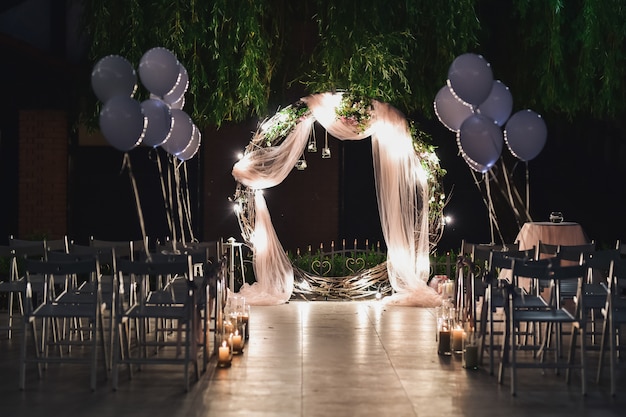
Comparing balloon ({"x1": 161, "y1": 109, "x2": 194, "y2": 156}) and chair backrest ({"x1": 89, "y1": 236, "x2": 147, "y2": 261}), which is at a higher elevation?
balloon ({"x1": 161, "y1": 109, "x2": 194, "y2": 156})

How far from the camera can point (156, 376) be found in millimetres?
8367

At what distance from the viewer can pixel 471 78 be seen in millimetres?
9211

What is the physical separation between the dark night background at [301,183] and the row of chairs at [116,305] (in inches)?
223

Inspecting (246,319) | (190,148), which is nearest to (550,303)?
(246,319)

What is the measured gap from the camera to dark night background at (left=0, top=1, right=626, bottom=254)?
55.1 ft

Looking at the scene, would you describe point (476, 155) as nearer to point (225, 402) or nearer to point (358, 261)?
point (225, 402)

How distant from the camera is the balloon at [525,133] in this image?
9.70m

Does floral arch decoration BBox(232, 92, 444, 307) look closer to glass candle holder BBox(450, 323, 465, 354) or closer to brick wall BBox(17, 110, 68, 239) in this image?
glass candle holder BBox(450, 323, 465, 354)

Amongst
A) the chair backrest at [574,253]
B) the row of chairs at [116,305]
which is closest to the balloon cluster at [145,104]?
the row of chairs at [116,305]

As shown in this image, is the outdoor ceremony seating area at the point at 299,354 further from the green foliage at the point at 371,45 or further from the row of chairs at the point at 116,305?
the green foliage at the point at 371,45

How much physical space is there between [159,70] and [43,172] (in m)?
7.94

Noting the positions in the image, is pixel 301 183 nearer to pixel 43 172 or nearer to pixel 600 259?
pixel 43 172

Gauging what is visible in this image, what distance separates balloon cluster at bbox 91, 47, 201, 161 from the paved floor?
1.86 m

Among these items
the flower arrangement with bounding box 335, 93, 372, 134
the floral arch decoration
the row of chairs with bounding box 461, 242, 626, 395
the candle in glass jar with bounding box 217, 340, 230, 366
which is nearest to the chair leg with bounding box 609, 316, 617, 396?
the row of chairs with bounding box 461, 242, 626, 395
